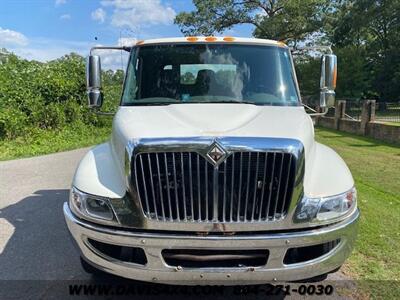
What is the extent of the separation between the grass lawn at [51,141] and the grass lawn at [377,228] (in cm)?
903

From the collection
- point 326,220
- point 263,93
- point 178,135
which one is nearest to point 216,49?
point 263,93

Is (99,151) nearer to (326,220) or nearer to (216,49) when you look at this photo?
(216,49)

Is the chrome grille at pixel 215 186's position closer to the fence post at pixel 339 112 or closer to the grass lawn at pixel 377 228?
the grass lawn at pixel 377 228

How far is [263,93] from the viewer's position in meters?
4.61

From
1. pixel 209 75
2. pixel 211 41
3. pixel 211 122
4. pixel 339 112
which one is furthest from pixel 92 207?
pixel 339 112

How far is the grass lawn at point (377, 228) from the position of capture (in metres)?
4.39

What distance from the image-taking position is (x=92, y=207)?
346cm

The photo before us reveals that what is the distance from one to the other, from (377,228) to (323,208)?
9.77 ft

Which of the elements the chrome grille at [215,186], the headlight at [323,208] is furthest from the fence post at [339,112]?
the chrome grille at [215,186]

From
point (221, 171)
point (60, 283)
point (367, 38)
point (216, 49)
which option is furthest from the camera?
point (367, 38)

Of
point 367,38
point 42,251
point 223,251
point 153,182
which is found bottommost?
point 42,251

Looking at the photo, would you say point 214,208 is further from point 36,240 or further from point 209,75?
point 36,240

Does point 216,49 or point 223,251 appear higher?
point 216,49

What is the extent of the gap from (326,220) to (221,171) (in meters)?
0.88
